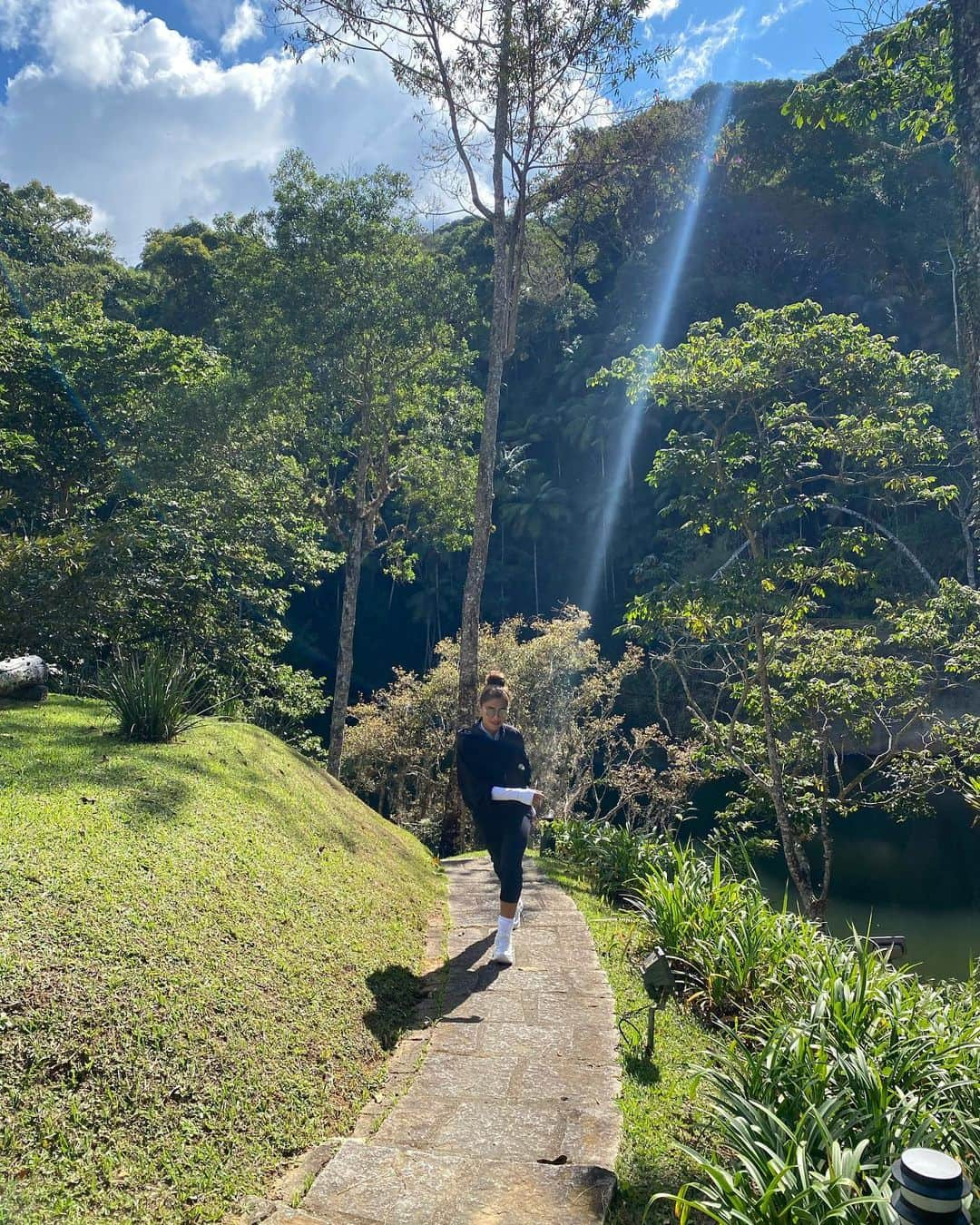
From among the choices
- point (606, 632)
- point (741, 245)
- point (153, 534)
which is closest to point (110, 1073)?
point (153, 534)

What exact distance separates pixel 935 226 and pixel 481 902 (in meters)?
27.2

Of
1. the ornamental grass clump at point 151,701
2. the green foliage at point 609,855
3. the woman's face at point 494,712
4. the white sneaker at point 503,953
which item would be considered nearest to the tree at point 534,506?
the green foliage at point 609,855

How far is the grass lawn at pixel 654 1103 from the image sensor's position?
253 centimetres

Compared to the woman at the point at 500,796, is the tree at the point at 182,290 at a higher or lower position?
higher

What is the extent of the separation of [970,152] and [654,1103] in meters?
4.30

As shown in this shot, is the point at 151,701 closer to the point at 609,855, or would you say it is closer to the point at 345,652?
the point at 609,855

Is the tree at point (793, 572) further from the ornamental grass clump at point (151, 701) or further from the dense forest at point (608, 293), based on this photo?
the dense forest at point (608, 293)

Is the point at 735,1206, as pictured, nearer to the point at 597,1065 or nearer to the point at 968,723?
the point at 597,1065

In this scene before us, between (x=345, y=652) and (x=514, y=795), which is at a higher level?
(x=514, y=795)

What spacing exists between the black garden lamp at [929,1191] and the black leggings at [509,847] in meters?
3.11

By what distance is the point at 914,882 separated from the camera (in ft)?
50.5

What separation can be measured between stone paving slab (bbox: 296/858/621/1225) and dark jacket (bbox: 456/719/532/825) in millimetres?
879

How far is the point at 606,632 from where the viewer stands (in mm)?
30578

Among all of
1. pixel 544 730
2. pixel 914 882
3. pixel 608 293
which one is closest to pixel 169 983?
pixel 544 730
